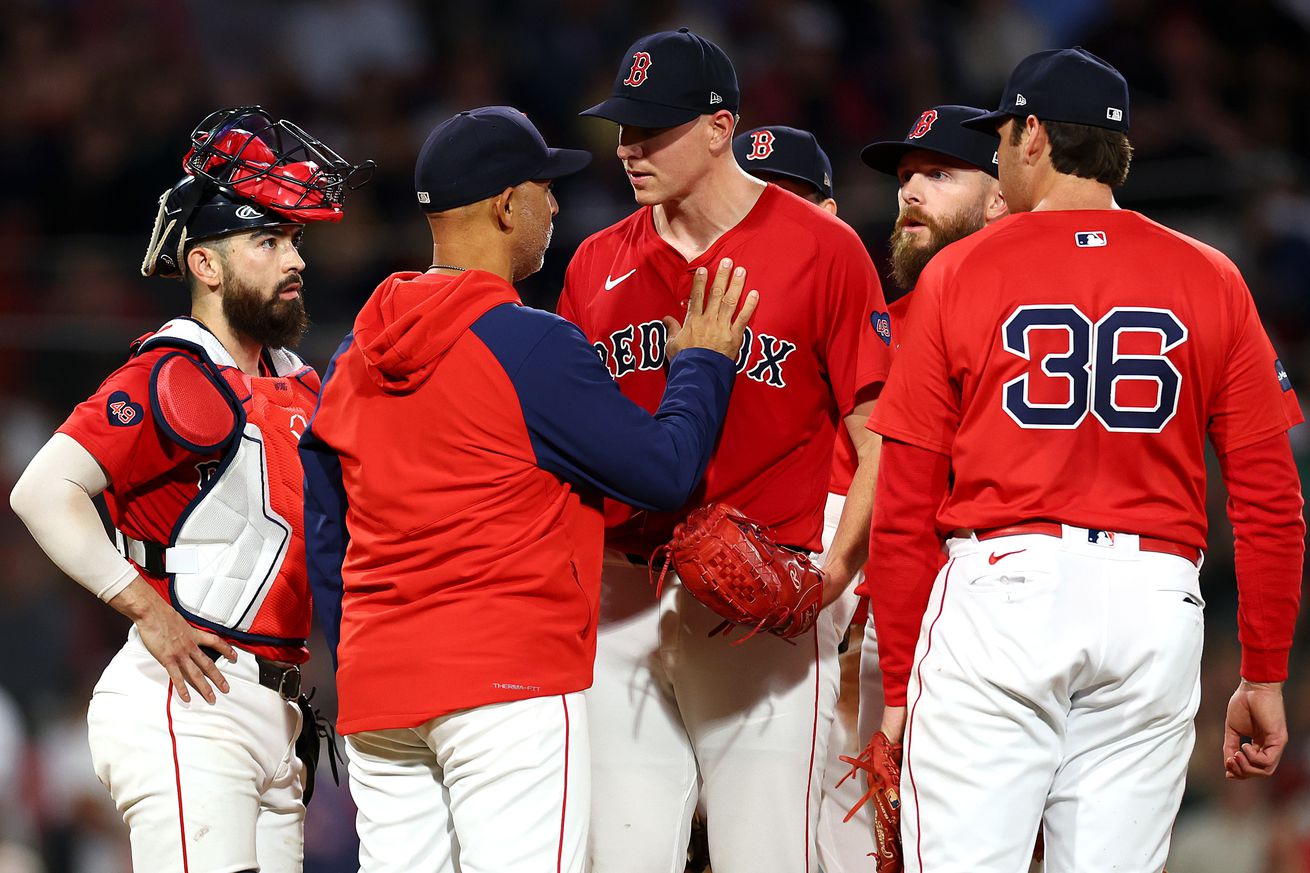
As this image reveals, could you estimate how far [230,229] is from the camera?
12.0 feet

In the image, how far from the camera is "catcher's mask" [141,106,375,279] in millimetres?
3664

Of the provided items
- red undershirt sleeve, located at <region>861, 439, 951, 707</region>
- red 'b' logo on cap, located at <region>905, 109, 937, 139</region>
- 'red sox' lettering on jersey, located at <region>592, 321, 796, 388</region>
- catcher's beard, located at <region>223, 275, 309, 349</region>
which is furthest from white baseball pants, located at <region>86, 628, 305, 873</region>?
red 'b' logo on cap, located at <region>905, 109, 937, 139</region>

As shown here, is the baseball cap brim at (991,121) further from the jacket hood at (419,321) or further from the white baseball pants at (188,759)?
the white baseball pants at (188,759)

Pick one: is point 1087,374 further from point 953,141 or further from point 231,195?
point 231,195

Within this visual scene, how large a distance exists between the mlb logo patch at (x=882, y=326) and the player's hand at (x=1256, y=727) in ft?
3.61

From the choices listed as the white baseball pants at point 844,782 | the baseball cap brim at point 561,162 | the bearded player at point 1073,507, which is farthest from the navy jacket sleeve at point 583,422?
the white baseball pants at point 844,782

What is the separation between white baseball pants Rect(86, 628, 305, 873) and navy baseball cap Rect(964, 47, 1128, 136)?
A: 215cm

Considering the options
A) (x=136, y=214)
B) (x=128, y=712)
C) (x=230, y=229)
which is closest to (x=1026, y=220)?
(x=230, y=229)

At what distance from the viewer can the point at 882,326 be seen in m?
3.58

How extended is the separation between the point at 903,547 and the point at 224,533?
1545mm

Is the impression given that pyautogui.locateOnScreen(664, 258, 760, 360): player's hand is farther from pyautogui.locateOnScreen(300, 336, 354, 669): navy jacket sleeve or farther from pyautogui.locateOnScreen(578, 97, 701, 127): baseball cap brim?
pyautogui.locateOnScreen(300, 336, 354, 669): navy jacket sleeve

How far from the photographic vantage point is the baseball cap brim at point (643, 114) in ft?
11.4

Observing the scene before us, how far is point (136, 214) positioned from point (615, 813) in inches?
227

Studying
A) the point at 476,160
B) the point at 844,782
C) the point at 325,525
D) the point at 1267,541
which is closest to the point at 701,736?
the point at 844,782
